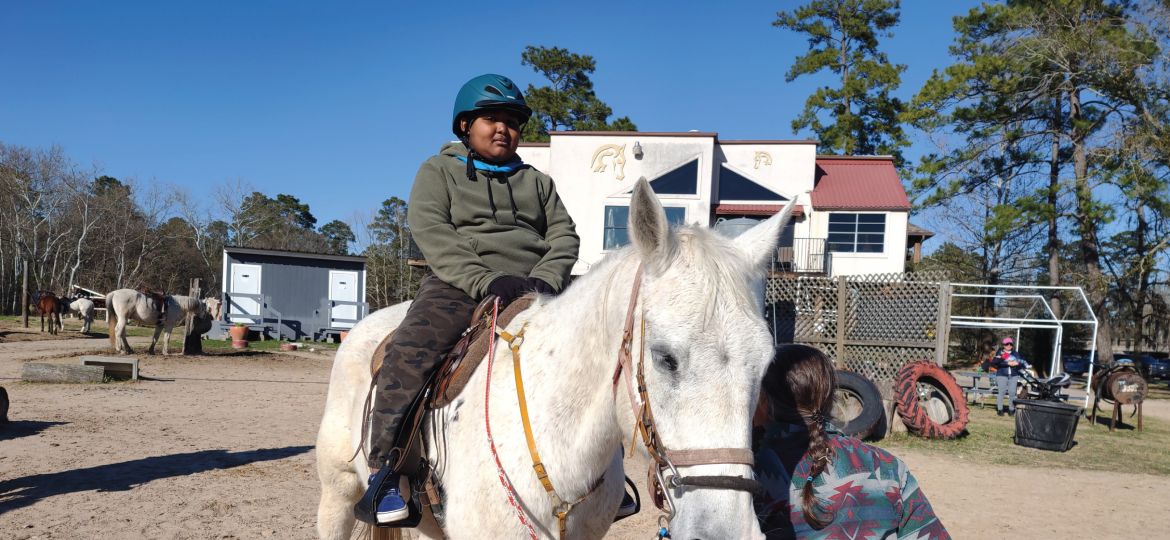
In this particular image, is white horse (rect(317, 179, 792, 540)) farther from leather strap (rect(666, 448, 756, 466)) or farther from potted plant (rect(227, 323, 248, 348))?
potted plant (rect(227, 323, 248, 348))

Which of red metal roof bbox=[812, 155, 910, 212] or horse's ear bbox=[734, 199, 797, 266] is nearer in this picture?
horse's ear bbox=[734, 199, 797, 266]

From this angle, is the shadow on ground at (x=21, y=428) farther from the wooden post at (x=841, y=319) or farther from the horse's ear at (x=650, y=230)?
the wooden post at (x=841, y=319)

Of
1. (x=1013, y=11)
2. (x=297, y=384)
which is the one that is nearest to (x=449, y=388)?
(x=297, y=384)

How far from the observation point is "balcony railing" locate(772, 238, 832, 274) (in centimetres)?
2564

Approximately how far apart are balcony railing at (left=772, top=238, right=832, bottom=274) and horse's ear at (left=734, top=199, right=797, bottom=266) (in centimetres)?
2416

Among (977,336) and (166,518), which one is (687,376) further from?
(977,336)

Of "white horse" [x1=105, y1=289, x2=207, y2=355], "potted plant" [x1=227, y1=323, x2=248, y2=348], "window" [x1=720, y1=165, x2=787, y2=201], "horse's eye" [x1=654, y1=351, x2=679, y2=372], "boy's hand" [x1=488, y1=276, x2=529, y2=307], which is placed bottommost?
"potted plant" [x1=227, y1=323, x2=248, y2=348]

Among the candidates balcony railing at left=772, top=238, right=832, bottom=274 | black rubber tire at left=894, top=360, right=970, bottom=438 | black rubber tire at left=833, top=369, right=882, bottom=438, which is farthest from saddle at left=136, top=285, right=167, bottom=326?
balcony railing at left=772, top=238, right=832, bottom=274

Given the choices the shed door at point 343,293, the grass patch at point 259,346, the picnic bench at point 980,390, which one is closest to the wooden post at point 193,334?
the grass patch at point 259,346

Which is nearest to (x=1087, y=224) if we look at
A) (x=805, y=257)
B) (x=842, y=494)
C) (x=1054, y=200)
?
(x=1054, y=200)

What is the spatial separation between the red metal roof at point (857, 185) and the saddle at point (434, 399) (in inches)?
1007

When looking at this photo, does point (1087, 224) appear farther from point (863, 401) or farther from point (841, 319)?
point (863, 401)

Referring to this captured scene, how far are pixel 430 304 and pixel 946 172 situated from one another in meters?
28.9

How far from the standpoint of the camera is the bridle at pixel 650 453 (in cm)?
163
